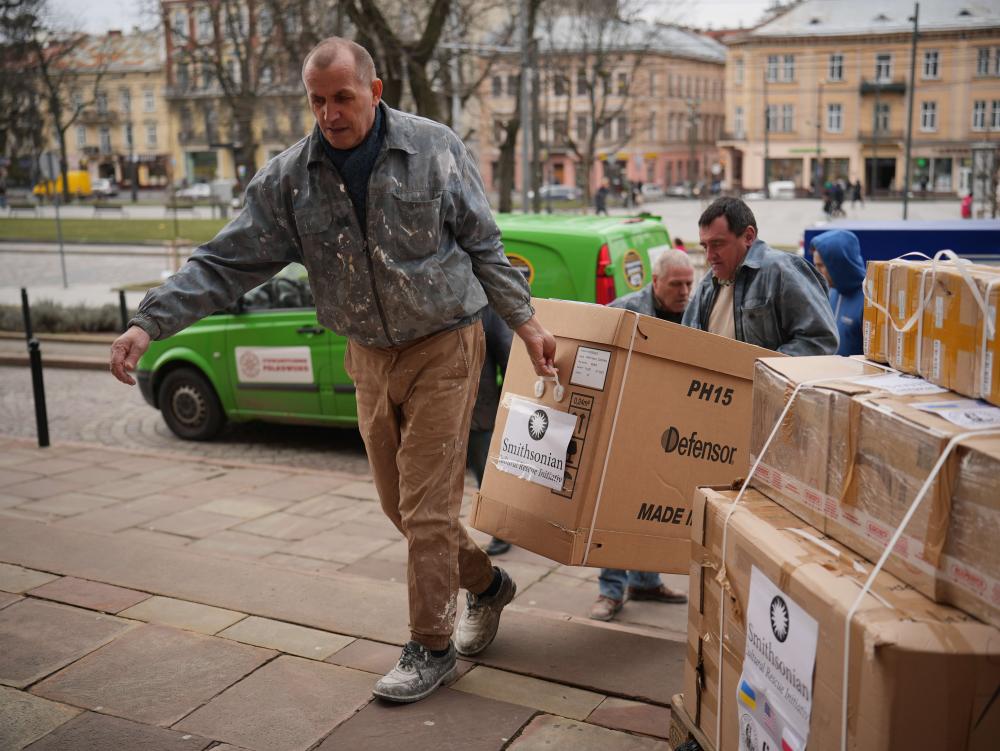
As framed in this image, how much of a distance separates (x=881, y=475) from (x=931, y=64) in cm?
6163

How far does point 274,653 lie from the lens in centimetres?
371

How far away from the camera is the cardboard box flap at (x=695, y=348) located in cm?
350

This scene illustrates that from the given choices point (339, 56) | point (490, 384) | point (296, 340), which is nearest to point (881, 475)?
point (339, 56)

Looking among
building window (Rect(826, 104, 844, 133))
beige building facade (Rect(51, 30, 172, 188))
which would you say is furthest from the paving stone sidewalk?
beige building facade (Rect(51, 30, 172, 188))

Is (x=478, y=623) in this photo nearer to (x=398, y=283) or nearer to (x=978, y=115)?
(x=398, y=283)

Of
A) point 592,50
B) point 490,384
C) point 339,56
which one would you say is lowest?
point 490,384

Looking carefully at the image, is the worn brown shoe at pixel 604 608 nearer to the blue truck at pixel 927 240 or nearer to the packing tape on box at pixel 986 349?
the packing tape on box at pixel 986 349

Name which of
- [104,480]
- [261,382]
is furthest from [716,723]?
[261,382]

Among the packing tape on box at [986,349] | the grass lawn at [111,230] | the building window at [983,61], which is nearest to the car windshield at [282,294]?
the packing tape on box at [986,349]

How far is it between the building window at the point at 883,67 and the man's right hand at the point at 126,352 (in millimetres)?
71166

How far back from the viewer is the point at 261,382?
28.3 feet

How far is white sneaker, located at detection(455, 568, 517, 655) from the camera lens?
→ 12.3 ft

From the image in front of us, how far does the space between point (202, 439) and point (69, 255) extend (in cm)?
2604

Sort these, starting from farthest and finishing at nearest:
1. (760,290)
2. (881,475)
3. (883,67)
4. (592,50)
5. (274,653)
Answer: (883,67) < (592,50) < (760,290) < (274,653) < (881,475)
